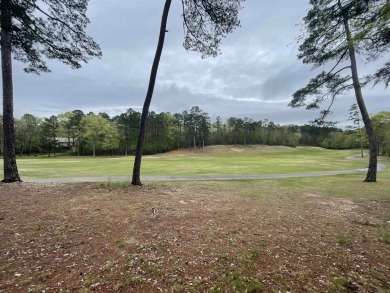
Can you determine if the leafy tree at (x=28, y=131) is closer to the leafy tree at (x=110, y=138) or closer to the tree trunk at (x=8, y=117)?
the leafy tree at (x=110, y=138)

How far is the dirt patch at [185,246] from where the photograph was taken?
9.95 feet

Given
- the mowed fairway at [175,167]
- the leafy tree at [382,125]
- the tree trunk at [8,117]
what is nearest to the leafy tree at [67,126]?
the mowed fairway at [175,167]

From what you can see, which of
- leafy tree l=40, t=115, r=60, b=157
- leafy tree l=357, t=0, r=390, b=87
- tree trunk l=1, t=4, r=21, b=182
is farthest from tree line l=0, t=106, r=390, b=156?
tree trunk l=1, t=4, r=21, b=182

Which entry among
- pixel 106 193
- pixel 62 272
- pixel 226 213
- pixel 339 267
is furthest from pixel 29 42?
pixel 339 267

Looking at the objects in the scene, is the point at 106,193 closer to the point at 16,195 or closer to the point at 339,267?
the point at 16,195

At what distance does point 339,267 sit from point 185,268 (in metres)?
2.41

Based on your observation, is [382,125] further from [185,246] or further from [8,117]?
[8,117]

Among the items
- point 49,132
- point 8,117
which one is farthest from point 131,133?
point 8,117

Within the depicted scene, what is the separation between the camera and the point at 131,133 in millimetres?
64625

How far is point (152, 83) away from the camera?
30.6 ft

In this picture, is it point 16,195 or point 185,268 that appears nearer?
point 185,268

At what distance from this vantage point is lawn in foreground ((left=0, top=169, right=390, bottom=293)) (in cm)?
304

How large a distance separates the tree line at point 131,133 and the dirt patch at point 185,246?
150 feet

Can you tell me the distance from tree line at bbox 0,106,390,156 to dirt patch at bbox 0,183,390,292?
150 feet
